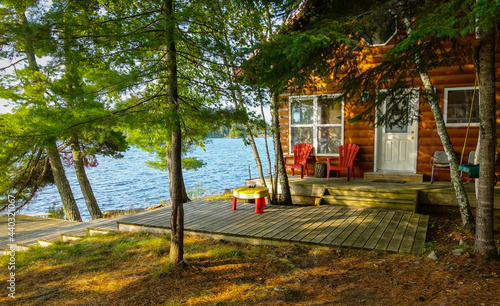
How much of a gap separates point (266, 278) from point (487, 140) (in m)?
2.65

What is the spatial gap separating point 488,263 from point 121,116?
388 cm

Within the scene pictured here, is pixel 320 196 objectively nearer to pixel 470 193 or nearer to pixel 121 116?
pixel 470 193

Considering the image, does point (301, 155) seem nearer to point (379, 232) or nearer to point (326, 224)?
point (326, 224)

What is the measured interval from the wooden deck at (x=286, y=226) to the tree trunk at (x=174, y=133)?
97 cm

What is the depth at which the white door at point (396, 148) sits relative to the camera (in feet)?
22.2

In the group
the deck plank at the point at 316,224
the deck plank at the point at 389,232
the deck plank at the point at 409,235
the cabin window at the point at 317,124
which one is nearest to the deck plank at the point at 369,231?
the deck plank at the point at 389,232

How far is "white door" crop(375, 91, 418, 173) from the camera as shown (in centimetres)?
678

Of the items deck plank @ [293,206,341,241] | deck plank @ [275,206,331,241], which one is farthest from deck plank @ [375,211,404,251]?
deck plank @ [275,206,331,241]

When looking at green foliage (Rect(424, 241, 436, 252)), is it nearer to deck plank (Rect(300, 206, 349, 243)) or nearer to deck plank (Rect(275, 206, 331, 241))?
deck plank (Rect(300, 206, 349, 243))

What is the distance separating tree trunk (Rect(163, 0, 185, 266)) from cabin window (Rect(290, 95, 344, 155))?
4.43 meters

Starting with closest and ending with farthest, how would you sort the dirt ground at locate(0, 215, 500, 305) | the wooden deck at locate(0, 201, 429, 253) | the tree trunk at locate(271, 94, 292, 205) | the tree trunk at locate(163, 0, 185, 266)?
the dirt ground at locate(0, 215, 500, 305), the tree trunk at locate(163, 0, 185, 266), the wooden deck at locate(0, 201, 429, 253), the tree trunk at locate(271, 94, 292, 205)

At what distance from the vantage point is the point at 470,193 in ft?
17.0

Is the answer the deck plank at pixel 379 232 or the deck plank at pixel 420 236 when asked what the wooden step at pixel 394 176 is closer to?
the deck plank at pixel 379 232

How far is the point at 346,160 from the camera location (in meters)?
7.03
